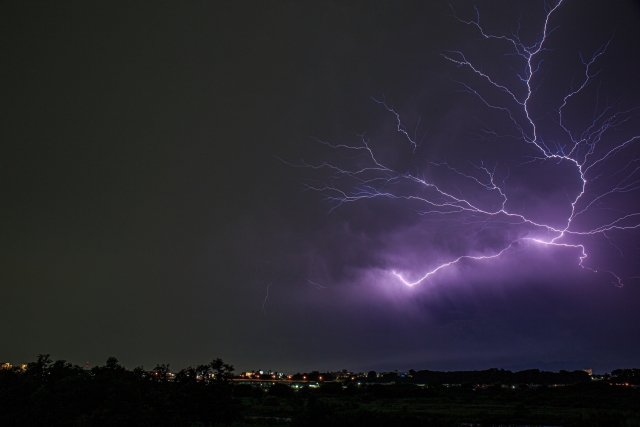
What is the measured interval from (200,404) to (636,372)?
7725cm

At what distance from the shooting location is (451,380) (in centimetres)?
7775

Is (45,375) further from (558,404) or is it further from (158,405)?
(558,404)

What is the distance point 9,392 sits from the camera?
1316 centimetres

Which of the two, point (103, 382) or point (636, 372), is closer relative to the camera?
point (103, 382)

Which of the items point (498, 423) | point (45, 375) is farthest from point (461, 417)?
point (45, 375)

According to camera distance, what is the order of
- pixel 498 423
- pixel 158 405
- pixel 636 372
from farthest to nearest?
pixel 636 372 < pixel 498 423 < pixel 158 405

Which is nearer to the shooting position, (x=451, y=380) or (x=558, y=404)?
(x=558, y=404)

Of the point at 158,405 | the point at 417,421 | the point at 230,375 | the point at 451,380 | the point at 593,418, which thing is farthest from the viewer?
the point at 451,380

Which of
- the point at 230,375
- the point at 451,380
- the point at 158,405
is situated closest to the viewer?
the point at 158,405

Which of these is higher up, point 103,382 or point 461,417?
point 103,382

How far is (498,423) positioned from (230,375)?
1822 cm

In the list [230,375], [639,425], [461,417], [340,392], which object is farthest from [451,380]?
[230,375]

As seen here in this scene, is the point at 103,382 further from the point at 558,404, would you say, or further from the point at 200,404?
the point at 558,404

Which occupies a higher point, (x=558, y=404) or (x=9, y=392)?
(x=9, y=392)
